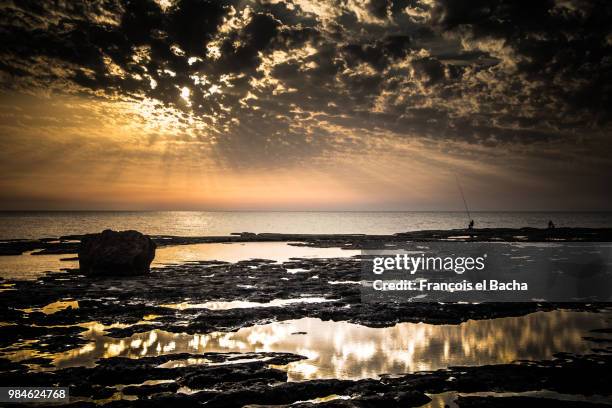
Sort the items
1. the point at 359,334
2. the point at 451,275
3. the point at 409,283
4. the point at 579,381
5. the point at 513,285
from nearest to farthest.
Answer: the point at 579,381, the point at 359,334, the point at 513,285, the point at 409,283, the point at 451,275

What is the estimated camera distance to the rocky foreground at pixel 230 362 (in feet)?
29.0

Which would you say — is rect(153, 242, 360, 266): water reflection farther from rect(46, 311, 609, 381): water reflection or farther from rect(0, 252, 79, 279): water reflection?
rect(46, 311, 609, 381): water reflection

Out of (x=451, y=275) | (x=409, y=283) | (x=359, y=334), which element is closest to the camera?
(x=359, y=334)

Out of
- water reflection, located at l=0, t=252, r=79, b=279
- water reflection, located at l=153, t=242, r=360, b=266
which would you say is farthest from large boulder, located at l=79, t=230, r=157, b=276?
water reflection, located at l=153, t=242, r=360, b=266

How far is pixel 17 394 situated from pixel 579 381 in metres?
13.8

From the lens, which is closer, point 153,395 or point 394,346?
point 153,395

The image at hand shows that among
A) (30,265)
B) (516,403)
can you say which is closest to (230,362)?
(516,403)

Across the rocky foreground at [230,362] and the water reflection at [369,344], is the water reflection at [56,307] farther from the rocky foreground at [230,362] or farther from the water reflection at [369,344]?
the water reflection at [369,344]

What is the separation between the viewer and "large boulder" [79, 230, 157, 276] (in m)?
27.7

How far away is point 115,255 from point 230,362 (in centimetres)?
2023

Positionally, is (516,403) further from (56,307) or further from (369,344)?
(56,307)

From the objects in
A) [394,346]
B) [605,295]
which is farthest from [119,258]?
[605,295]

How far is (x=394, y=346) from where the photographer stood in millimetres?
12977

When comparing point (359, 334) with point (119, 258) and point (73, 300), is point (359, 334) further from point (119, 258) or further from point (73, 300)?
point (119, 258)
